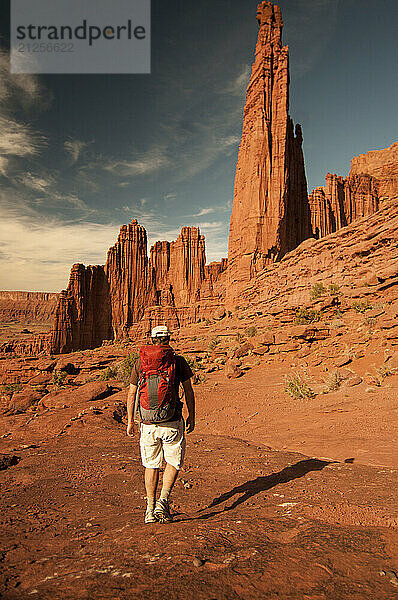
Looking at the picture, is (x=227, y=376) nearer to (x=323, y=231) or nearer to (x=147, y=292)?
(x=323, y=231)

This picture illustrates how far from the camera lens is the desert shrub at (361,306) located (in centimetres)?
1491

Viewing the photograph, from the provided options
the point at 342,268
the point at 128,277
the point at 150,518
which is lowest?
the point at 150,518

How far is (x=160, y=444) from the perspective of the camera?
345 centimetres

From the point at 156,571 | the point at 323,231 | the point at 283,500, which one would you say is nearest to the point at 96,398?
the point at 283,500

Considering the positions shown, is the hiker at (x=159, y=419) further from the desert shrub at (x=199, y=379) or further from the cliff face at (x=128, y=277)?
the cliff face at (x=128, y=277)

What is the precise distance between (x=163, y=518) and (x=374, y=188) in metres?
82.6

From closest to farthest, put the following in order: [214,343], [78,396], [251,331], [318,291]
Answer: [78,396] → [251,331] → [318,291] → [214,343]

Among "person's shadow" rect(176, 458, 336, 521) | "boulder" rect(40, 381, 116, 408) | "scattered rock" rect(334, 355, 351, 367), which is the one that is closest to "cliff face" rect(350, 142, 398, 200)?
"scattered rock" rect(334, 355, 351, 367)

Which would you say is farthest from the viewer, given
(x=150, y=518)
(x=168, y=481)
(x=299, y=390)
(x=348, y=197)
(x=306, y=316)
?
(x=348, y=197)

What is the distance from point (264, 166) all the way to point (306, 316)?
74.8 ft

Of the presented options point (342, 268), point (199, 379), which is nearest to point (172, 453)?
point (199, 379)

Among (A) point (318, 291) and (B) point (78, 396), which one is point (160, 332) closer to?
(B) point (78, 396)

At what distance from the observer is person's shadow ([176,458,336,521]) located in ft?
12.5

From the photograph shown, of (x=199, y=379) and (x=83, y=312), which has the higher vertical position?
(x=83, y=312)
